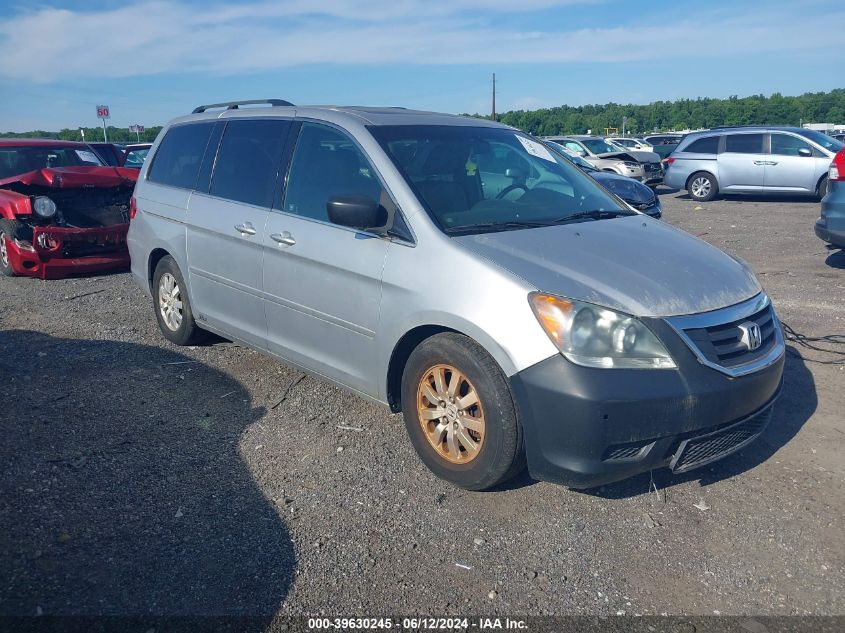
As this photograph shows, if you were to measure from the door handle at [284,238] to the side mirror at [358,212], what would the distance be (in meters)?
0.55

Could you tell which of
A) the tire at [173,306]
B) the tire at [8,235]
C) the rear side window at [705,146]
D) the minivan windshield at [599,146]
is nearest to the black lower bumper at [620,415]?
the tire at [173,306]

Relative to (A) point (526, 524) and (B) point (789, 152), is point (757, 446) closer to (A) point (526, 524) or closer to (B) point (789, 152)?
(A) point (526, 524)

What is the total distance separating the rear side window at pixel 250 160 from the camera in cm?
480

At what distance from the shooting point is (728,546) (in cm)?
329

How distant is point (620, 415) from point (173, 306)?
4030mm

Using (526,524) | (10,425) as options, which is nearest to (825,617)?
(526,524)

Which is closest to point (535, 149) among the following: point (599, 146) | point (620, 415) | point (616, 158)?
point (620, 415)

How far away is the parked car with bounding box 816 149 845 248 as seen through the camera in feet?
26.6

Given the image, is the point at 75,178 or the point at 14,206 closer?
the point at 14,206

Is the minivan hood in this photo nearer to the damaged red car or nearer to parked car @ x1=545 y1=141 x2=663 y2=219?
parked car @ x1=545 y1=141 x2=663 y2=219

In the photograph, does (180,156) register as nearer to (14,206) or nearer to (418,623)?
(14,206)

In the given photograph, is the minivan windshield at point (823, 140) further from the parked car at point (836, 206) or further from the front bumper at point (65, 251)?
the front bumper at point (65, 251)

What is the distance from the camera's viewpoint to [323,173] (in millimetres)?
4461

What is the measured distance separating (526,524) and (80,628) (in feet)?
6.21
